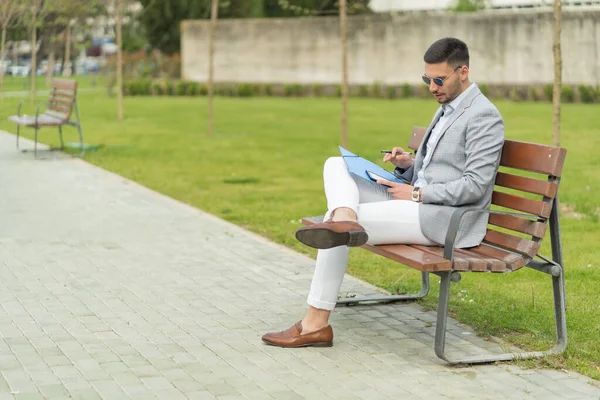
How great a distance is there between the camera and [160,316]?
6434 mm

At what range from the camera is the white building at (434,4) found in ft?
108

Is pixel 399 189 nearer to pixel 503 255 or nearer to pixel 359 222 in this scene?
pixel 359 222

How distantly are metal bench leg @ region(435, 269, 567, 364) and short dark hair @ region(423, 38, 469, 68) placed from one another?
110 cm

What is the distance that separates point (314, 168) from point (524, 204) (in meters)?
8.82

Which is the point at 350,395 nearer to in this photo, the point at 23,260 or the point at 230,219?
the point at 23,260

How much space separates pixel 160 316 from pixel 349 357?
4.38ft

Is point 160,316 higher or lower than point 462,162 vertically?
lower

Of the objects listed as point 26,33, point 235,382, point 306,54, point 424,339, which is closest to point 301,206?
point 424,339

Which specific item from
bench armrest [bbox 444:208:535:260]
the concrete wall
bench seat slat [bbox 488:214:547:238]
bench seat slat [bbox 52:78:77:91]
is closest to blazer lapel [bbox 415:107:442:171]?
bench seat slat [bbox 488:214:547:238]

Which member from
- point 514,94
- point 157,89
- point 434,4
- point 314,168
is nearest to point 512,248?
point 314,168

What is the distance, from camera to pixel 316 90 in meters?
35.0

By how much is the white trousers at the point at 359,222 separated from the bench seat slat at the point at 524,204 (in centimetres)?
45

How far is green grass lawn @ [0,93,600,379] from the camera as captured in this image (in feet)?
21.6

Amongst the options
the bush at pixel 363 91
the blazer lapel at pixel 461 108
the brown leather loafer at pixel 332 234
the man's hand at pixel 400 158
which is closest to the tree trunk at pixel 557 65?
the man's hand at pixel 400 158
